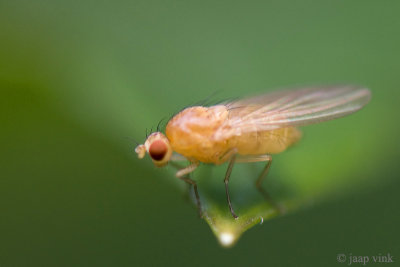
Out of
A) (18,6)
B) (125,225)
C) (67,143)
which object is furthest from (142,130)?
(18,6)

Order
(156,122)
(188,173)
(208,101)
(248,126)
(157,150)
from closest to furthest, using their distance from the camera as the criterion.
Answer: (156,122)
(157,150)
(188,173)
(248,126)
(208,101)

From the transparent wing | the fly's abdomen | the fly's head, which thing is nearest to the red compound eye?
the fly's head

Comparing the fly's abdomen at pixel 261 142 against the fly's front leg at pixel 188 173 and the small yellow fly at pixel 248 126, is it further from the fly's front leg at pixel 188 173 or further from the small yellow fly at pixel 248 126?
the fly's front leg at pixel 188 173

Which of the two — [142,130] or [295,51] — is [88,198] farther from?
[295,51]

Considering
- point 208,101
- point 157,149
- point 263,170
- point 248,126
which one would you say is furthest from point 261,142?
point 157,149

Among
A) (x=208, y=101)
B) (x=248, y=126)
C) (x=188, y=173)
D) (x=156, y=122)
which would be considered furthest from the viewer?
(x=208, y=101)

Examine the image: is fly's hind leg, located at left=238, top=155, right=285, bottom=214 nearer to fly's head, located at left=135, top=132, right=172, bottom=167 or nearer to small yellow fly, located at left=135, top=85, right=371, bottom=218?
small yellow fly, located at left=135, top=85, right=371, bottom=218

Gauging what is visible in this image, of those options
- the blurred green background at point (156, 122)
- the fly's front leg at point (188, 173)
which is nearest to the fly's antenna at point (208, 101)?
the blurred green background at point (156, 122)

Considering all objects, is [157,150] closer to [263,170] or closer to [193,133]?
[193,133]

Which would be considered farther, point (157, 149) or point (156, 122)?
point (157, 149)
